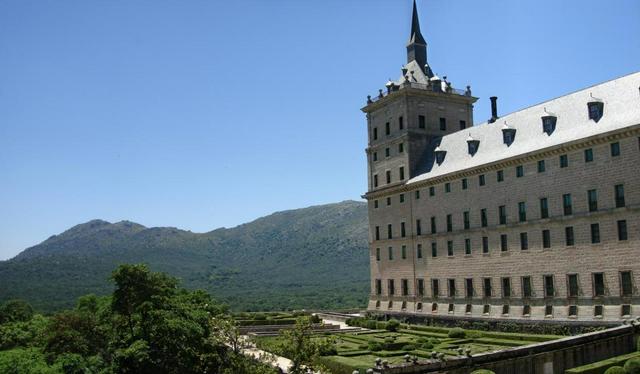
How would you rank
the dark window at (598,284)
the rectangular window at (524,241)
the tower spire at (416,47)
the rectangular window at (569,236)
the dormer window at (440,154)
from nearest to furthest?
the dark window at (598,284)
the rectangular window at (569,236)
the rectangular window at (524,241)
the dormer window at (440,154)
the tower spire at (416,47)

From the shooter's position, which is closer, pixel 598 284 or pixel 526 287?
pixel 598 284

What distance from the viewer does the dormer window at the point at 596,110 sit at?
4360cm

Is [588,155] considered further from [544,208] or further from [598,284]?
[598,284]

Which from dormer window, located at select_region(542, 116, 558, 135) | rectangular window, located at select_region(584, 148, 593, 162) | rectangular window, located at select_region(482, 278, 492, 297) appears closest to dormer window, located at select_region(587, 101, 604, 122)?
rectangular window, located at select_region(584, 148, 593, 162)

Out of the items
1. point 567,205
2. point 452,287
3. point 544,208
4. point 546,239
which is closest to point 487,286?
point 452,287

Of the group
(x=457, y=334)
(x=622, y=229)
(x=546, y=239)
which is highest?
(x=622, y=229)

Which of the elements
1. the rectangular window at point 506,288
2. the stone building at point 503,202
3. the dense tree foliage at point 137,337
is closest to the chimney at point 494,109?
the stone building at point 503,202

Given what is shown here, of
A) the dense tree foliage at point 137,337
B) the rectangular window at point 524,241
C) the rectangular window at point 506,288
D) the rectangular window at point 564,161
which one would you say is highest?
the rectangular window at point 564,161

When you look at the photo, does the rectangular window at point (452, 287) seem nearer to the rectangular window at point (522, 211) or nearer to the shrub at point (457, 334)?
the rectangular window at point (522, 211)

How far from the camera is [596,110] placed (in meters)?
44.0

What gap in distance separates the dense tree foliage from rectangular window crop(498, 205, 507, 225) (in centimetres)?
2363

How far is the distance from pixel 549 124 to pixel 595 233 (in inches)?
376

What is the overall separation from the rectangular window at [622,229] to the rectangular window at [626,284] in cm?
222

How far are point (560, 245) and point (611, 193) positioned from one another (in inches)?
219
